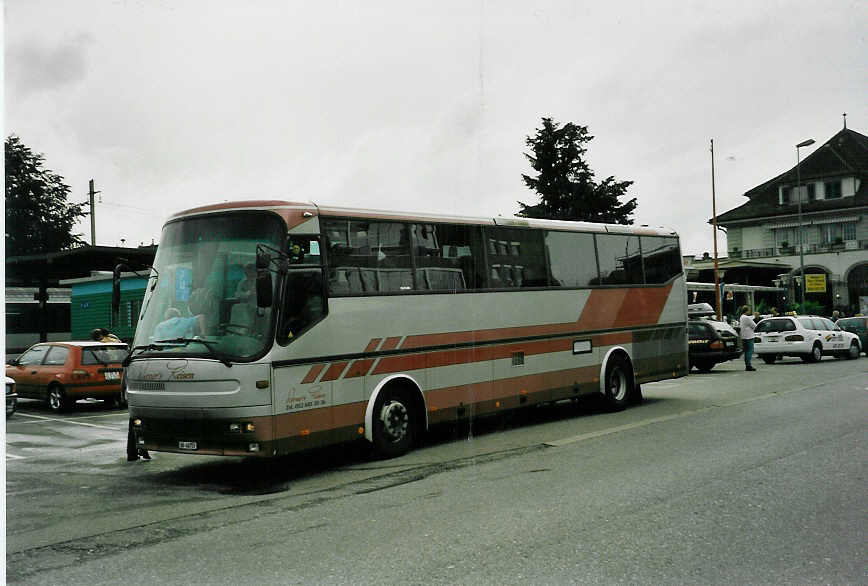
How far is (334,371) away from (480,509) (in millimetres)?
3314

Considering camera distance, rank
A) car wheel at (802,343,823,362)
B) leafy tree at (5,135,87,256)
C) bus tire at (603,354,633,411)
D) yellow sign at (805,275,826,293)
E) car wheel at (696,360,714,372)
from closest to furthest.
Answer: bus tire at (603,354,633,411)
leafy tree at (5,135,87,256)
car wheel at (696,360,714,372)
car wheel at (802,343,823,362)
yellow sign at (805,275,826,293)

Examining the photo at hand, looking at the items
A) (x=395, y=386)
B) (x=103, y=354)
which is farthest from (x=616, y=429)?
(x=103, y=354)

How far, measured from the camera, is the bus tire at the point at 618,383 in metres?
15.4

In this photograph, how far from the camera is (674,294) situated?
686 inches

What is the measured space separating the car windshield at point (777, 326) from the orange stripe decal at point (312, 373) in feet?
79.7

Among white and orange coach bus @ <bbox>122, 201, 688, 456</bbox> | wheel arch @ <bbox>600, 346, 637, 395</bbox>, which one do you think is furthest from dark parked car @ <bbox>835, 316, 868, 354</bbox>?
white and orange coach bus @ <bbox>122, 201, 688, 456</bbox>

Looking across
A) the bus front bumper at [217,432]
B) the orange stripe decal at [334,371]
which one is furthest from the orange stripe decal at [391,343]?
the bus front bumper at [217,432]

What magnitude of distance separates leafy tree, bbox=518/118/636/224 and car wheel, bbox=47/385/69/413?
4639 centimetres

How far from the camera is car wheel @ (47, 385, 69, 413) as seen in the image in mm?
18469

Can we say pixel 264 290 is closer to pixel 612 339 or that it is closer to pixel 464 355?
pixel 464 355

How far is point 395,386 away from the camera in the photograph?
36.8ft

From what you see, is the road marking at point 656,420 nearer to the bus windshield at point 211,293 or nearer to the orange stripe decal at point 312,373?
the orange stripe decal at point 312,373

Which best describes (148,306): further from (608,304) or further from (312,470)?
(608,304)

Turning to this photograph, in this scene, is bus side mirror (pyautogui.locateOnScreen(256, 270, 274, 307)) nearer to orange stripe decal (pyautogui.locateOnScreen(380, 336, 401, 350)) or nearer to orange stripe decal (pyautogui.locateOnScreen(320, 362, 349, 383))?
orange stripe decal (pyautogui.locateOnScreen(320, 362, 349, 383))
